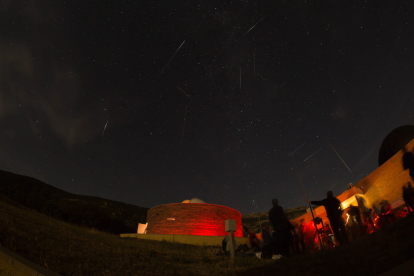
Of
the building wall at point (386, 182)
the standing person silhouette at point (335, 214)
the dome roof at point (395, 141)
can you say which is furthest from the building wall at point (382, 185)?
the standing person silhouette at point (335, 214)

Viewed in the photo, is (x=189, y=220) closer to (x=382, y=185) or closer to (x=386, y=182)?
(x=382, y=185)

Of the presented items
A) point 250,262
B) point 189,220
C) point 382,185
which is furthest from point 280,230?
point 189,220

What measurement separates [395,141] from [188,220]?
62.1 ft

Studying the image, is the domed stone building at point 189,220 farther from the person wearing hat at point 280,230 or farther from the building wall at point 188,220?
the person wearing hat at point 280,230

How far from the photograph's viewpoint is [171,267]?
212 inches

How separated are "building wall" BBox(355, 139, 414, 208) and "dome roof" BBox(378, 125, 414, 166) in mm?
4377

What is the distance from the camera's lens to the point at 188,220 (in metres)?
23.0

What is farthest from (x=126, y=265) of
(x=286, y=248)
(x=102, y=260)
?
(x=286, y=248)

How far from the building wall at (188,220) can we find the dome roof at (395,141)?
15.6 m

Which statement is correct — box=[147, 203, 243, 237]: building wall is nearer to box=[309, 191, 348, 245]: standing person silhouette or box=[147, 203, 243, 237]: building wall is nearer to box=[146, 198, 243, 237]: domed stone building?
box=[146, 198, 243, 237]: domed stone building

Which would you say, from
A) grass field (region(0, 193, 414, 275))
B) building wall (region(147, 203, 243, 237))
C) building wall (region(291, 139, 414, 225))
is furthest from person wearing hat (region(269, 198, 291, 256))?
building wall (region(147, 203, 243, 237))

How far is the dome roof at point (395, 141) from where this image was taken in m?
14.7

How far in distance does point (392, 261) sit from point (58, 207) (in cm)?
4536

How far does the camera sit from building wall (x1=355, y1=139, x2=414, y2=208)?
10.5 meters
